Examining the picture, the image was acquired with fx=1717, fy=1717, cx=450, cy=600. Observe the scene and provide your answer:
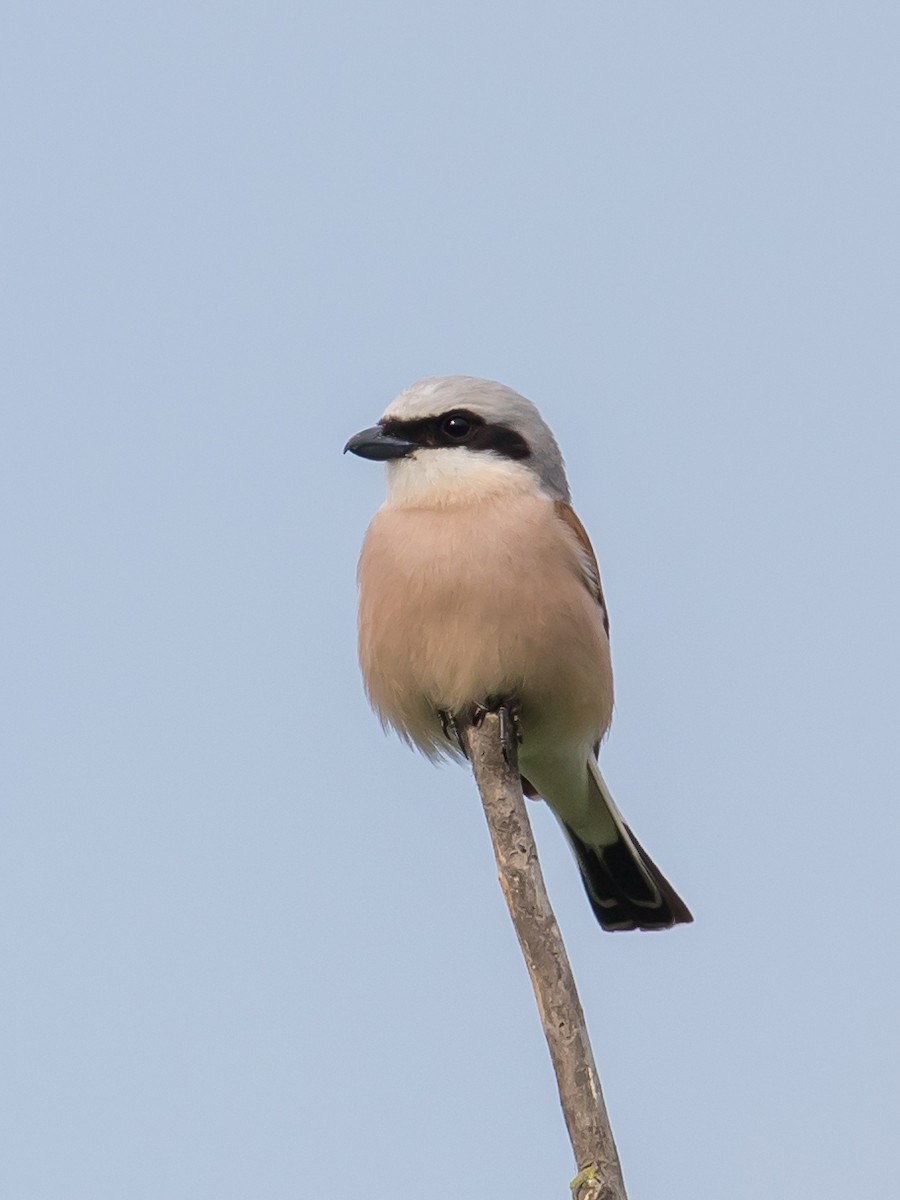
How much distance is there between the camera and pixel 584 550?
630 centimetres

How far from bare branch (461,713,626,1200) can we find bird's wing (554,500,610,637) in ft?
3.22

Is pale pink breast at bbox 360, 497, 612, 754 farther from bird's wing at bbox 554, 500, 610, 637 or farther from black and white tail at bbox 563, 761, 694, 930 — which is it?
black and white tail at bbox 563, 761, 694, 930

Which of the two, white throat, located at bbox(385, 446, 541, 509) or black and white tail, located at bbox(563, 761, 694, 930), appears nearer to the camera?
white throat, located at bbox(385, 446, 541, 509)

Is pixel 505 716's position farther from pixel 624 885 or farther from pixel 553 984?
pixel 624 885

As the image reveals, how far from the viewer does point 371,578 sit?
6.04 metres

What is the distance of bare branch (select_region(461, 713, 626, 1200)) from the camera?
4559 mm

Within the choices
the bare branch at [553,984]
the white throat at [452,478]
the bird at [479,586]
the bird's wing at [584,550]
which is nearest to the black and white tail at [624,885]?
the bird at [479,586]

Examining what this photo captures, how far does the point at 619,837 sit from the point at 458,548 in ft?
5.57

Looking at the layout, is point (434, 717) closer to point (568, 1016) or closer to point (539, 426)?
point (539, 426)

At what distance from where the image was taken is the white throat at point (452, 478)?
19.9 ft

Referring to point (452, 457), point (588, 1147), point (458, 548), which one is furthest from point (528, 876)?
point (452, 457)

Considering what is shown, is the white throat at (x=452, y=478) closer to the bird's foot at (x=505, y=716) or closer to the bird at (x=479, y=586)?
the bird at (x=479, y=586)

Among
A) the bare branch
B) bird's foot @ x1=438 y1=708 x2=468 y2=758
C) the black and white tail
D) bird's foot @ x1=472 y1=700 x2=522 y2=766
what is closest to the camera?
the bare branch

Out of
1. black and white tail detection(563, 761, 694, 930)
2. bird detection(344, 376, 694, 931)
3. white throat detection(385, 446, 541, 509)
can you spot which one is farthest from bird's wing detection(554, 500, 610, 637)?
black and white tail detection(563, 761, 694, 930)
